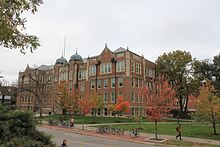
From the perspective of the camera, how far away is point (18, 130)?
9.16 m

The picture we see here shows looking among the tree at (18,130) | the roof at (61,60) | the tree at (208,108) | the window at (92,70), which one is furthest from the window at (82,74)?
the tree at (18,130)

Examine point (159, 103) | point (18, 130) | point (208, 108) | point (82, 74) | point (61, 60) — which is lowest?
point (18, 130)

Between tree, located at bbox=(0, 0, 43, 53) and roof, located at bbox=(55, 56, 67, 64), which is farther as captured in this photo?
roof, located at bbox=(55, 56, 67, 64)

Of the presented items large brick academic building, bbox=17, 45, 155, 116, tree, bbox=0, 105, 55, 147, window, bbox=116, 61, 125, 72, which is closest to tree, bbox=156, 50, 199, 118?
large brick academic building, bbox=17, 45, 155, 116

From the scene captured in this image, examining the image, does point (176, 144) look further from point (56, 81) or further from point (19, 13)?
point (56, 81)

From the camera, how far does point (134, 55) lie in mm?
59531

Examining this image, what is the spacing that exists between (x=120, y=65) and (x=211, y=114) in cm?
3070

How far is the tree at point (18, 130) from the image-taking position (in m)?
8.65

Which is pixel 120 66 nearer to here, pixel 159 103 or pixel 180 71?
pixel 180 71

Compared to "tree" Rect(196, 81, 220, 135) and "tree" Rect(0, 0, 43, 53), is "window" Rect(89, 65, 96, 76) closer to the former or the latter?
"tree" Rect(196, 81, 220, 135)

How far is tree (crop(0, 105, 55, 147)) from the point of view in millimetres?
8648

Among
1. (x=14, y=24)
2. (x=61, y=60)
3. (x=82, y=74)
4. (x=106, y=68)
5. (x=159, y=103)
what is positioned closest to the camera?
(x=14, y=24)

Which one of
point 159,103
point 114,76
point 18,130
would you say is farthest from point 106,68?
point 18,130

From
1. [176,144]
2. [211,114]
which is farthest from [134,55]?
[176,144]
